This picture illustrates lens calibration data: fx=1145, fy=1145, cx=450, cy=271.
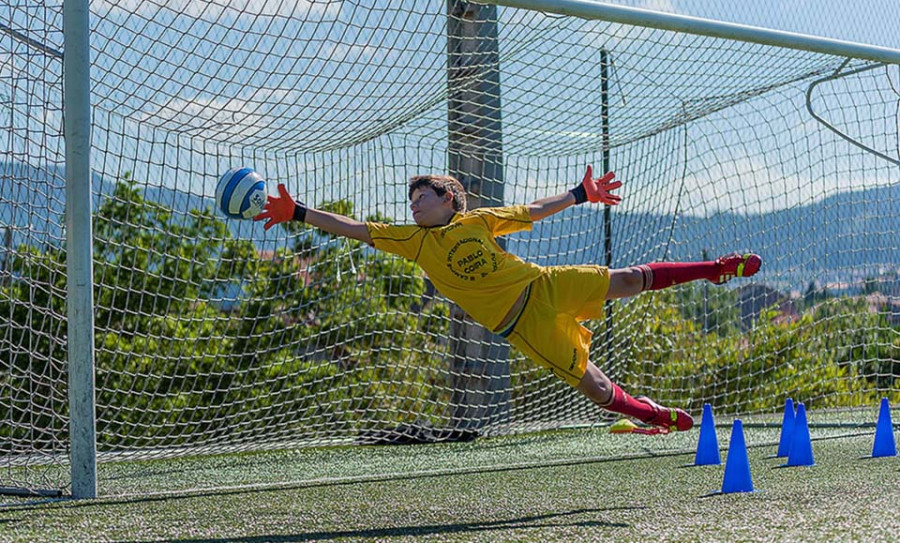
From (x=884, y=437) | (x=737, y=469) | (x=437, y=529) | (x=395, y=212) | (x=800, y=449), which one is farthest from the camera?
(x=395, y=212)

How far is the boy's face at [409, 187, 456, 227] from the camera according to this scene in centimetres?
526

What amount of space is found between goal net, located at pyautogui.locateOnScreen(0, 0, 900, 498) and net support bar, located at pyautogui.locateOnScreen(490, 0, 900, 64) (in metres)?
0.71

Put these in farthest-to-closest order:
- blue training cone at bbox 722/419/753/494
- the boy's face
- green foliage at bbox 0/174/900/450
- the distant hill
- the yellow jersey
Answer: the distant hill
green foliage at bbox 0/174/900/450
the boy's face
the yellow jersey
blue training cone at bbox 722/419/753/494

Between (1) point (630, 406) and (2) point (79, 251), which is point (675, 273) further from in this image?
(2) point (79, 251)

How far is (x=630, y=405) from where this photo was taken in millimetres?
5000

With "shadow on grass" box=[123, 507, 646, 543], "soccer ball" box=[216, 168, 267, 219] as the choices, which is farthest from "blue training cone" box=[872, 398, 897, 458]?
"soccer ball" box=[216, 168, 267, 219]

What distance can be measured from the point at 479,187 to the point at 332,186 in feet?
3.78

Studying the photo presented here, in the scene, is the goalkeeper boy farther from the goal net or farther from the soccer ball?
the goal net

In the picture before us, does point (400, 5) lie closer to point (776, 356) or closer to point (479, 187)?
point (479, 187)

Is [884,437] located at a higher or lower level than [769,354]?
lower

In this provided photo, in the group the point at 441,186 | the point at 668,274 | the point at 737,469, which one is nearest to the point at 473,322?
the point at 441,186

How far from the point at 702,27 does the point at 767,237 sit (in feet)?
12.1

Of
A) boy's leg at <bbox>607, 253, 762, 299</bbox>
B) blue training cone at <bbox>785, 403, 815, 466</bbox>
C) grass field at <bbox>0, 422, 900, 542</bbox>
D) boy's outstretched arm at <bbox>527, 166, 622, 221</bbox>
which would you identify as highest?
boy's outstretched arm at <bbox>527, 166, 622, 221</bbox>

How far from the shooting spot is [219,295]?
7691mm
